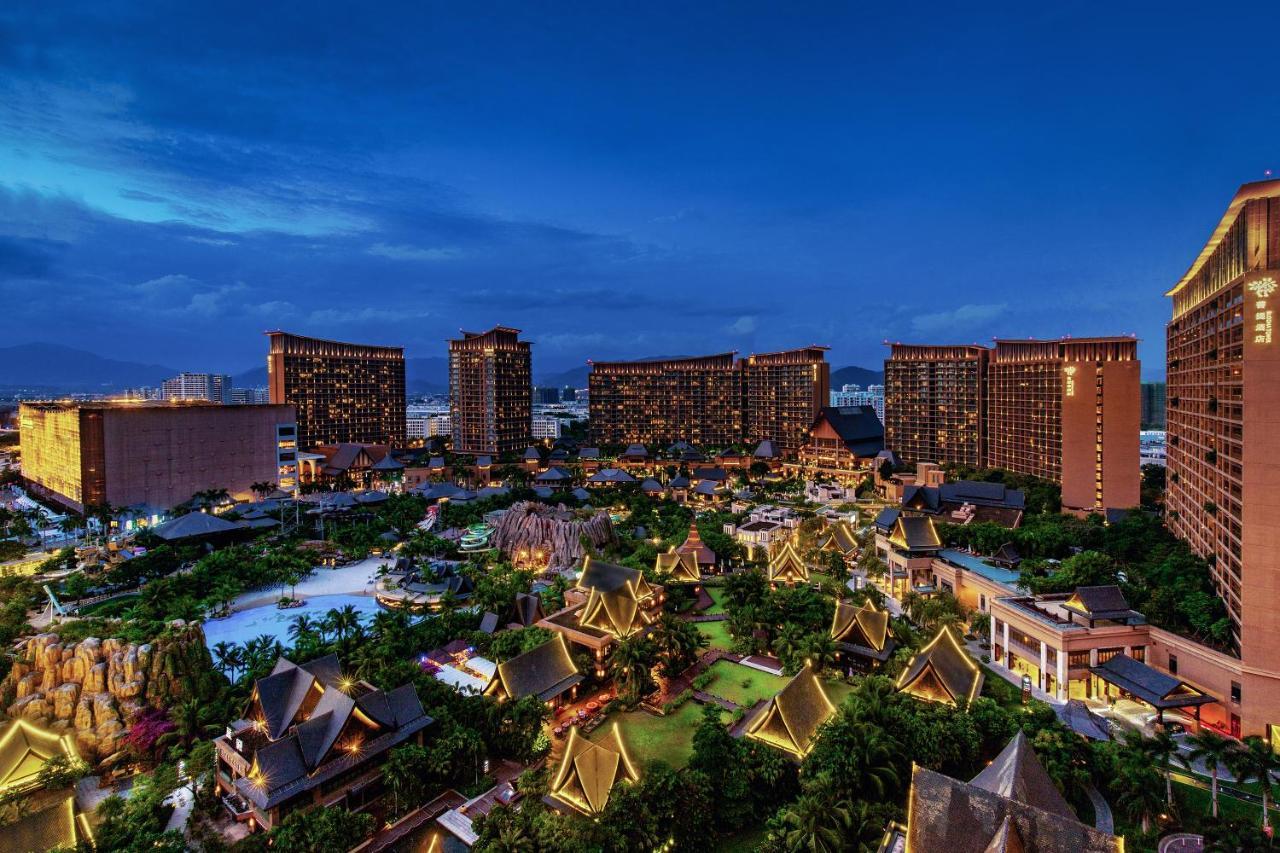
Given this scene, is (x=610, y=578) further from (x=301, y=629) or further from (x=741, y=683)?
(x=301, y=629)

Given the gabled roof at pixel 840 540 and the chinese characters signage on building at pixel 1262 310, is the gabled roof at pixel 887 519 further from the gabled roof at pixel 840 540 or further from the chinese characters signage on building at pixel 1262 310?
the chinese characters signage on building at pixel 1262 310

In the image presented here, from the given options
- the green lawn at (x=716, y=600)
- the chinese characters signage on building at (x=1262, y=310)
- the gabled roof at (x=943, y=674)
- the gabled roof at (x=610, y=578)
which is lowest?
the green lawn at (x=716, y=600)

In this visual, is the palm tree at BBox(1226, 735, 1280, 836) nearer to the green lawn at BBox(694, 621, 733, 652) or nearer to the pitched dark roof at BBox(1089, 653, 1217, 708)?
the pitched dark roof at BBox(1089, 653, 1217, 708)

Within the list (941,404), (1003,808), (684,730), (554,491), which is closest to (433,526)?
(554,491)

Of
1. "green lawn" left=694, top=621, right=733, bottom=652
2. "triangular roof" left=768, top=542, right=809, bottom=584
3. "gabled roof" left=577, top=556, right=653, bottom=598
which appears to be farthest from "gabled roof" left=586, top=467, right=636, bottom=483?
"green lawn" left=694, top=621, right=733, bottom=652

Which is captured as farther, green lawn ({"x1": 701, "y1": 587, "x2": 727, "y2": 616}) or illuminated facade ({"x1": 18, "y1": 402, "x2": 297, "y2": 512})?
illuminated facade ({"x1": 18, "y1": 402, "x2": 297, "y2": 512})

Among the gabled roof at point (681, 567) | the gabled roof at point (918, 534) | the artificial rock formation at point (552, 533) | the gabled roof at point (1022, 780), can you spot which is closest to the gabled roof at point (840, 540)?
the gabled roof at point (918, 534)

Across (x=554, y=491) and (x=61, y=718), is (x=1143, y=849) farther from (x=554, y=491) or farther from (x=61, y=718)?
Answer: (x=554, y=491)
